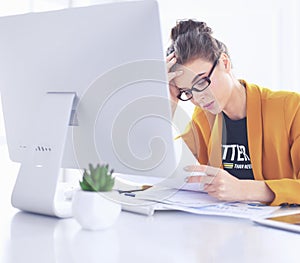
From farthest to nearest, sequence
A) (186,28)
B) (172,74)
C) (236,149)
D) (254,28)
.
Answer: (254,28) → (236,149) → (186,28) → (172,74)

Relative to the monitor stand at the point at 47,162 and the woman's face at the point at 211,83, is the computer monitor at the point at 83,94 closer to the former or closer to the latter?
the monitor stand at the point at 47,162

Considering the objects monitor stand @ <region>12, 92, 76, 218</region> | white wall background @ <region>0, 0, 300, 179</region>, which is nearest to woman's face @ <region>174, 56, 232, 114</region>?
monitor stand @ <region>12, 92, 76, 218</region>

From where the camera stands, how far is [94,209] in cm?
92

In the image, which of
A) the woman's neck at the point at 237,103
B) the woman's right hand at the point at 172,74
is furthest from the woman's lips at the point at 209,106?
the woman's right hand at the point at 172,74

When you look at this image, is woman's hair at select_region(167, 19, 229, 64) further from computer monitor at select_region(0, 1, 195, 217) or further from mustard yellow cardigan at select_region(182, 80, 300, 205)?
computer monitor at select_region(0, 1, 195, 217)


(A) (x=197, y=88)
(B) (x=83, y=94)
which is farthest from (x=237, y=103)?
(B) (x=83, y=94)

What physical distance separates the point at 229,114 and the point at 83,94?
31.5 inches

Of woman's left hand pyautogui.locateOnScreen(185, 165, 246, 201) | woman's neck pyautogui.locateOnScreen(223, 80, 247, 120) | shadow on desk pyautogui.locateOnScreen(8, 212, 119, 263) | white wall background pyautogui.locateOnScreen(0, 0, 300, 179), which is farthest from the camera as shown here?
white wall background pyautogui.locateOnScreen(0, 0, 300, 179)

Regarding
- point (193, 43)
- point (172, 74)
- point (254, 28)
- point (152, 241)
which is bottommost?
point (152, 241)

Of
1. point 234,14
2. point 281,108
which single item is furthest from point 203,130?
point 234,14

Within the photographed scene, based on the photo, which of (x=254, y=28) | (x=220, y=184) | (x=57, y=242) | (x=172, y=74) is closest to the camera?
(x=57, y=242)

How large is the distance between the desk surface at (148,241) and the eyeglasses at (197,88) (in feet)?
1.43

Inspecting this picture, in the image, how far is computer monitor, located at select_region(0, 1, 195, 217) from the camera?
0.95 meters

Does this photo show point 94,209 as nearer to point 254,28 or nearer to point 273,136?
point 273,136
